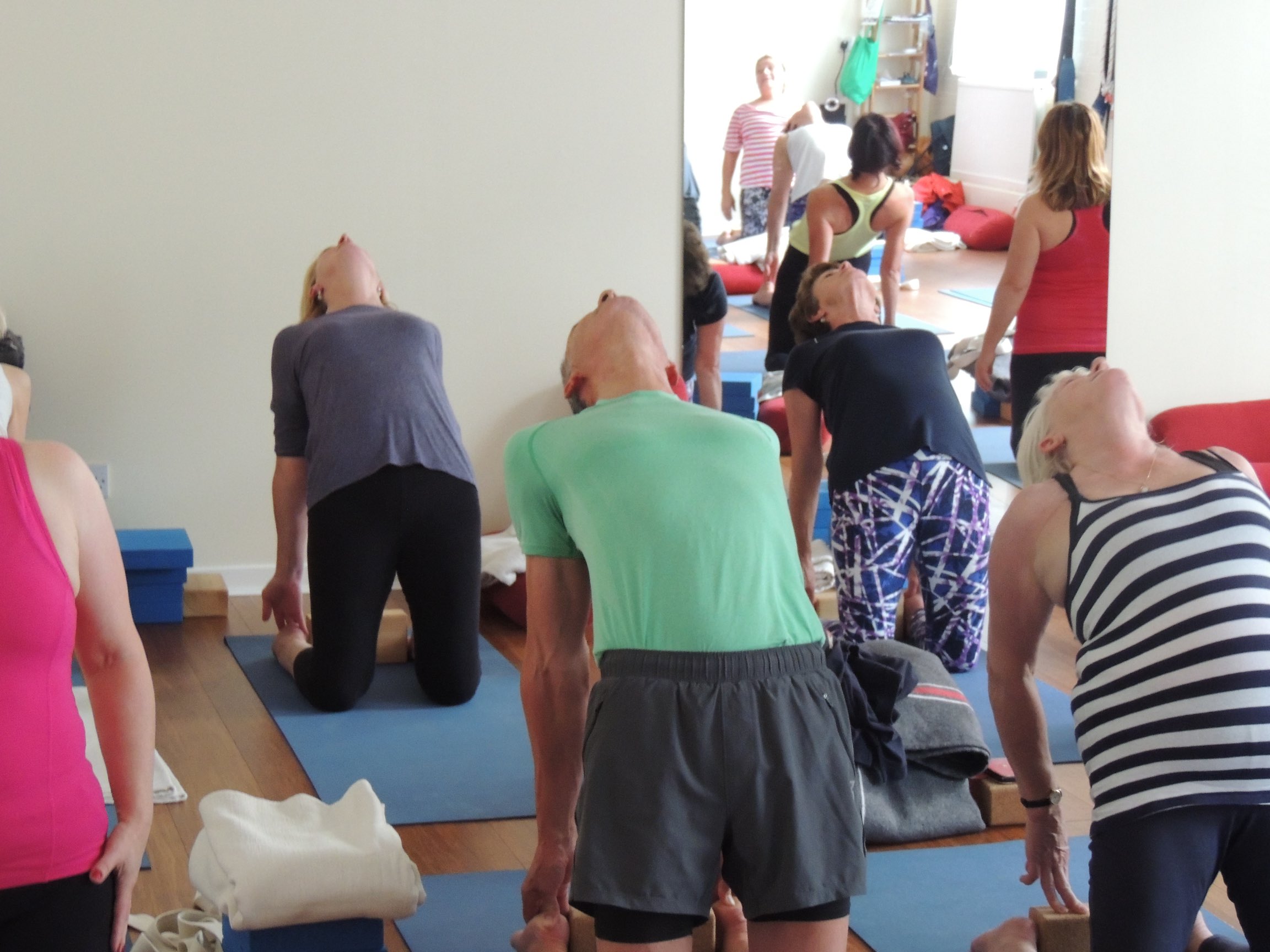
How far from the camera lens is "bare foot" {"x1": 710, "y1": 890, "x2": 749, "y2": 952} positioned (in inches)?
95.3

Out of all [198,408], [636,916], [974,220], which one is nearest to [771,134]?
[974,220]

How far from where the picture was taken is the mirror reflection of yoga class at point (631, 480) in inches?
70.4

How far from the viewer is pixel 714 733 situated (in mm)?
1754

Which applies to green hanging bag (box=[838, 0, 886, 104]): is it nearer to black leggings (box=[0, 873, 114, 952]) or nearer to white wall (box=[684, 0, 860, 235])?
white wall (box=[684, 0, 860, 235])

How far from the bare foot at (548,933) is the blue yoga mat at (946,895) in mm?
606

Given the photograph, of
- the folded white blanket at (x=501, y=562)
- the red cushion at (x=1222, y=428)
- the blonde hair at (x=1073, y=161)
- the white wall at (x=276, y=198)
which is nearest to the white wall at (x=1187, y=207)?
the blonde hair at (x=1073, y=161)

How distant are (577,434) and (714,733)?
440 mm

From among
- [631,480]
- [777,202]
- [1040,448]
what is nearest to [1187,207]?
[777,202]

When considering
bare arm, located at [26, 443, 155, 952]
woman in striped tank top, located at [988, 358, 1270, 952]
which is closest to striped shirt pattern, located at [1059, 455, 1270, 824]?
woman in striped tank top, located at [988, 358, 1270, 952]

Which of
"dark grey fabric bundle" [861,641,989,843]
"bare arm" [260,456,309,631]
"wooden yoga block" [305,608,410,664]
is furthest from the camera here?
"wooden yoga block" [305,608,410,664]

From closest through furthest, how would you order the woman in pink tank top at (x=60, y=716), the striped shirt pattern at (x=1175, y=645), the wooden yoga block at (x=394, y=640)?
the woman in pink tank top at (x=60, y=716), the striped shirt pattern at (x=1175, y=645), the wooden yoga block at (x=394, y=640)

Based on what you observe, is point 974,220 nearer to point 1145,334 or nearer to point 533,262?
point 1145,334

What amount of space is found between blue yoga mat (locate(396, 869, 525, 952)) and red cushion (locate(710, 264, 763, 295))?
9.38ft

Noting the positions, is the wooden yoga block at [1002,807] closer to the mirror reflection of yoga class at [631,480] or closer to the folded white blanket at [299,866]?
the mirror reflection of yoga class at [631,480]
